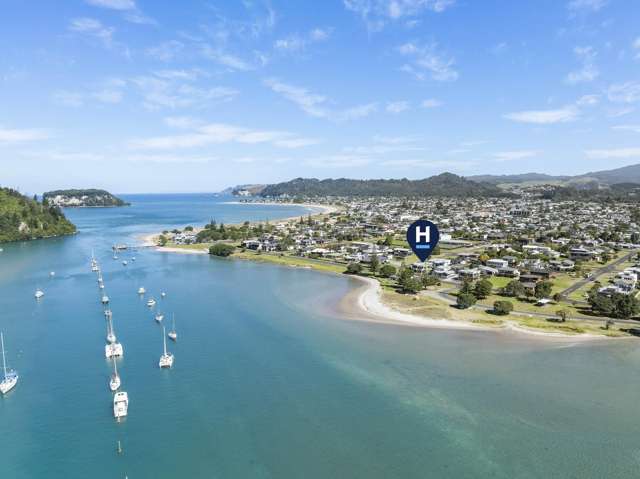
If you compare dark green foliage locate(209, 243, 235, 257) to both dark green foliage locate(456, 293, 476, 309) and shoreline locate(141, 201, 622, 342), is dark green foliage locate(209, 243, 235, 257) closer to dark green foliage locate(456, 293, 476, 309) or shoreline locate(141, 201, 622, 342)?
shoreline locate(141, 201, 622, 342)

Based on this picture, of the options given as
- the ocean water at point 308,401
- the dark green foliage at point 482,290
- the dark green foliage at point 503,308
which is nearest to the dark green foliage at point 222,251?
the ocean water at point 308,401

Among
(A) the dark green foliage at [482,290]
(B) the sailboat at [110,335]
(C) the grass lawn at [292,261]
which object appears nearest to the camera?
(B) the sailboat at [110,335]

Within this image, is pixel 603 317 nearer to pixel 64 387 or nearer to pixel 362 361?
pixel 362 361

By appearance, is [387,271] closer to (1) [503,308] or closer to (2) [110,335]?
(1) [503,308]

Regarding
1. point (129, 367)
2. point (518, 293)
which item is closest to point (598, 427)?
point (518, 293)

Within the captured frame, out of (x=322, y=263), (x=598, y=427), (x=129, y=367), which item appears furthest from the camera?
(x=322, y=263)

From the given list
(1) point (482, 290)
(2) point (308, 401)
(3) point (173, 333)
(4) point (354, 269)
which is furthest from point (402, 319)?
(4) point (354, 269)

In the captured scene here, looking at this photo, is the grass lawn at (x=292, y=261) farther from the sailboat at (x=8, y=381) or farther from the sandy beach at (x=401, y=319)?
the sailboat at (x=8, y=381)
